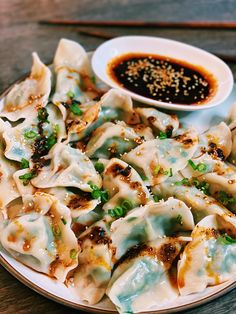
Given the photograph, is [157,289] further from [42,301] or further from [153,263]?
[42,301]

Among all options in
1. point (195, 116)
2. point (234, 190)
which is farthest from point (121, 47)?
point (234, 190)

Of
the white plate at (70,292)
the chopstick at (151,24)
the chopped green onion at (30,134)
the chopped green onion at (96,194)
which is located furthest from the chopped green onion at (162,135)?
the chopstick at (151,24)

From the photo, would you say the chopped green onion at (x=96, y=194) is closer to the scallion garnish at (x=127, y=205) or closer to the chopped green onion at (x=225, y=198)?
the scallion garnish at (x=127, y=205)

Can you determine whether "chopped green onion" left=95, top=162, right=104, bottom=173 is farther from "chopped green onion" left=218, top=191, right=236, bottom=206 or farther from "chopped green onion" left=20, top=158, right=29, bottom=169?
"chopped green onion" left=218, top=191, right=236, bottom=206

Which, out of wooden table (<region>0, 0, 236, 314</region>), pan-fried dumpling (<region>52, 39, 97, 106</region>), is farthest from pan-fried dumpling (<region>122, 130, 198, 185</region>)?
wooden table (<region>0, 0, 236, 314</region>)

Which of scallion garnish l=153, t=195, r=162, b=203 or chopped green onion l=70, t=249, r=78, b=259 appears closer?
chopped green onion l=70, t=249, r=78, b=259

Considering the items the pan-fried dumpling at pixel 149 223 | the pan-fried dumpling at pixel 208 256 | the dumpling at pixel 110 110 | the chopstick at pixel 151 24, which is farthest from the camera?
the chopstick at pixel 151 24
